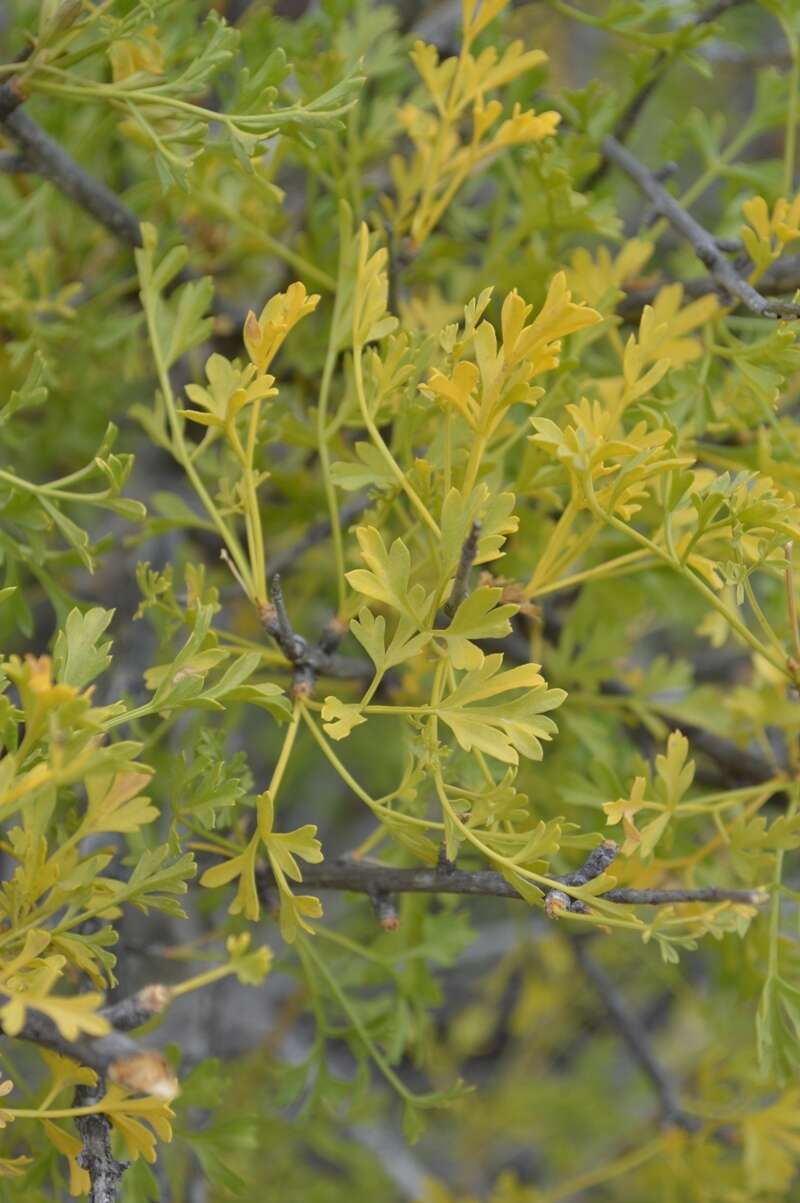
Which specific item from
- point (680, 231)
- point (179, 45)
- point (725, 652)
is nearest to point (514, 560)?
point (680, 231)

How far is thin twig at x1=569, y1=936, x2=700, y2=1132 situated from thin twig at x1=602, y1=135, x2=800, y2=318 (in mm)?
666

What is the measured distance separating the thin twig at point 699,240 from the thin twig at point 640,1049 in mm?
666

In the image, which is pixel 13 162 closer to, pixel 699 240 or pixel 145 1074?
pixel 699 240

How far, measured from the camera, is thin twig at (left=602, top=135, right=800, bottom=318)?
0.59m

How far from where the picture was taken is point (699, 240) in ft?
2.31

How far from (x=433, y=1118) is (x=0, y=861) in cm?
97

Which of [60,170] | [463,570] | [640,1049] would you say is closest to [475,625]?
[463,570]

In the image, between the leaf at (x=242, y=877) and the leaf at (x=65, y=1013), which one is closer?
the leaf at (x=65, y=1013)

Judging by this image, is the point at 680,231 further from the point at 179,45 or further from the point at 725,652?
the point at 725,652

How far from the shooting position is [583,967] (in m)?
1.12

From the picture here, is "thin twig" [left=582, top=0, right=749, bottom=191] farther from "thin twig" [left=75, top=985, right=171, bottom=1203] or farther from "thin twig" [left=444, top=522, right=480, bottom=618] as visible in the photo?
"thin twig" [left=75, top=985, right=171, bottom=1203]

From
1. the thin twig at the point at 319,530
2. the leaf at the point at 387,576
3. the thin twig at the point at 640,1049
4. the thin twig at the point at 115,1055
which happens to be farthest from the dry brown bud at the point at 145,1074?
the thin twig at the point at 640,1049

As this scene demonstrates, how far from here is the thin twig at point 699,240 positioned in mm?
590

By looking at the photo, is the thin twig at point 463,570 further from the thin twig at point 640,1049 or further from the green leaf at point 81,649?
the thin twig at point 640,1049
